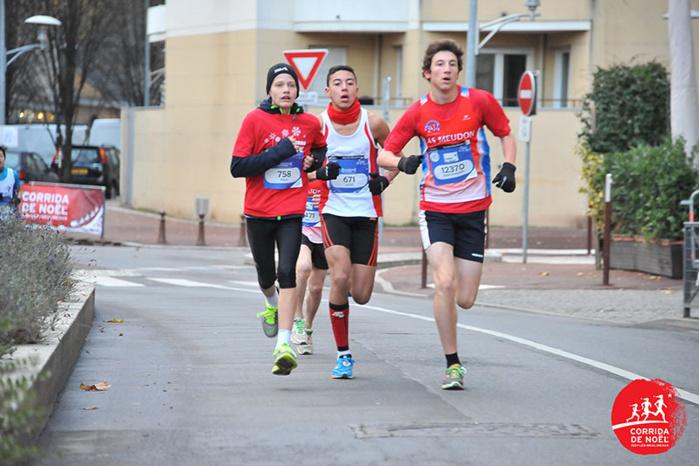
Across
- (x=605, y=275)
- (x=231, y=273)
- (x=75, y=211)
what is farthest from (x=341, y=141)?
(x=75, y=211)

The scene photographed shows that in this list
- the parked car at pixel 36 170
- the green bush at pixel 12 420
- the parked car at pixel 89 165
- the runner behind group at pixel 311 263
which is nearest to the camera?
the green bush at pixel 12 420

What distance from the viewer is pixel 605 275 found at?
1588 cm

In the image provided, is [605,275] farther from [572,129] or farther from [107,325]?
[572,129]

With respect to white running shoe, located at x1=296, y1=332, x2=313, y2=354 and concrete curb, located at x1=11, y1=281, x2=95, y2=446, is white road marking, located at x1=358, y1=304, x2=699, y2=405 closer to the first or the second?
white running shoe, located at x1=296, y1=332, x2=313, y2=354

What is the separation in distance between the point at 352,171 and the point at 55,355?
7.98 feet

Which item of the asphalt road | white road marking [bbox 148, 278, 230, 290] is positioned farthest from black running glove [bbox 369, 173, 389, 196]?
white road marking [bbox 148, 278, 230, 290]

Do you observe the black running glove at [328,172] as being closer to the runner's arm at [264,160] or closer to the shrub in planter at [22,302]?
→ the runner's arm at [264,160]

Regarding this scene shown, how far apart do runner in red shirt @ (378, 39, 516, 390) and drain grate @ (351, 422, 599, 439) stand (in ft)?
3.97

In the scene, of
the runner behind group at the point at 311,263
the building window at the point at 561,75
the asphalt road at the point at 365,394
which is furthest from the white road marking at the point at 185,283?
the building window at the point at 561,75

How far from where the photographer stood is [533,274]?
18844 mm

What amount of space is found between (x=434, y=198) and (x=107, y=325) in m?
4.47

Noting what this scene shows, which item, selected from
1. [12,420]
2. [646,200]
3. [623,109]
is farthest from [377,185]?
[623,109]

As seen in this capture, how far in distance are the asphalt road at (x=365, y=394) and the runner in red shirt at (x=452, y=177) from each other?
0.67 metres

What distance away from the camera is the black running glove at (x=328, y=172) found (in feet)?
24.4
